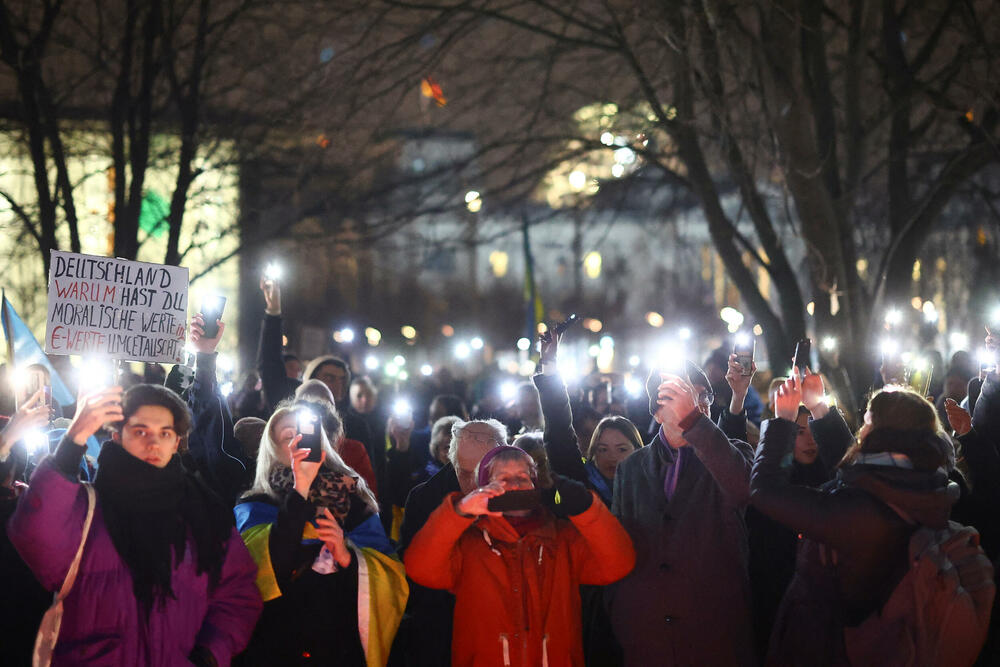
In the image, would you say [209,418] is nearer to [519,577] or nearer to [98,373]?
[98,373]

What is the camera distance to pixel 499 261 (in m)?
87.8

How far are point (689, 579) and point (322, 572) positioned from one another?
1547mm

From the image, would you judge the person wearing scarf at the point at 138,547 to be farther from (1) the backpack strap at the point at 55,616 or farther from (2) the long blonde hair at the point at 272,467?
(2) the long blonde hair at the point at 272,467

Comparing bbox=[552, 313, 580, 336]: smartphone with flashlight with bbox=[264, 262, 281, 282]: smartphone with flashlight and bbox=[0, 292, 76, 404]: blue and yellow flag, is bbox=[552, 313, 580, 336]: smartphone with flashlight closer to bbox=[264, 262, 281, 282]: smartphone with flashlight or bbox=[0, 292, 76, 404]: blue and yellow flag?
bbox=[264, 262, 281, 282]: smartphone with flashlight

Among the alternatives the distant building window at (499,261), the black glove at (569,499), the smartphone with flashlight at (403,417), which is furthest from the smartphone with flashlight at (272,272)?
the distant building window at (499,261)

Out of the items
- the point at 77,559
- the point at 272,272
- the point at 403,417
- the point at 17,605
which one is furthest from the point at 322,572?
the point at 403,417

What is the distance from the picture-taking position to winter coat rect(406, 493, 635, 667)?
4.34m

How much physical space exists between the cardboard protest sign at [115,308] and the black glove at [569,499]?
238cm

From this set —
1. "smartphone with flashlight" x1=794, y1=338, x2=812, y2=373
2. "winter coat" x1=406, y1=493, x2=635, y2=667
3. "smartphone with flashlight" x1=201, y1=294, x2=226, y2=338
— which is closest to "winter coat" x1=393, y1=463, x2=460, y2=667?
"winter coat" x1=406, y1=493, x2=635, y2=667

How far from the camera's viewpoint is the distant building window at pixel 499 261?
3401 inches

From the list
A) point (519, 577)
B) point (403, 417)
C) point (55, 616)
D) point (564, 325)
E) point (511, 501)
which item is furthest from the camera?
point (403, 417)

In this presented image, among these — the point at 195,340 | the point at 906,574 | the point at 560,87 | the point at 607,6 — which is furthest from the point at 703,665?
the point at 560,87

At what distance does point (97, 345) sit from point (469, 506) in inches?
96.0

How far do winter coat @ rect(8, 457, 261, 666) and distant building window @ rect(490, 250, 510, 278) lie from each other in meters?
81.1
